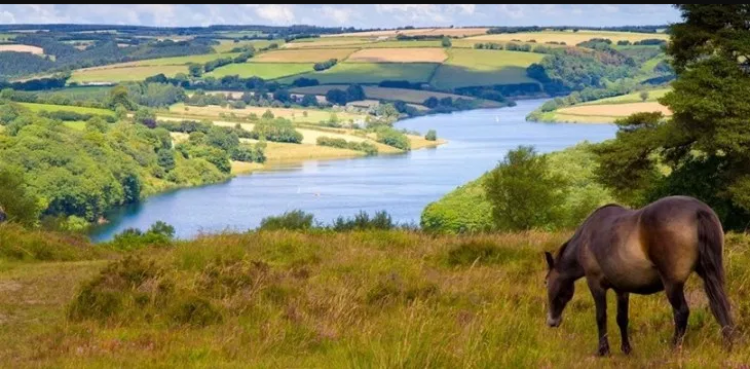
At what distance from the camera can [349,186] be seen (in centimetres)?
12456

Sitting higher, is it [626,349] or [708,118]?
[626,349]

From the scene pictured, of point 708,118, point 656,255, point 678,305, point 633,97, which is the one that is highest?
point 656,255

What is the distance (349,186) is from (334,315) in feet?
379

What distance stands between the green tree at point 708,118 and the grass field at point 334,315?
23.7m

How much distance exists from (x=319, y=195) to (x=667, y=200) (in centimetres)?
10550

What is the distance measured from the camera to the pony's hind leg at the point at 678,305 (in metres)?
7.28

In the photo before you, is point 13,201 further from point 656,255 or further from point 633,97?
point 633,97

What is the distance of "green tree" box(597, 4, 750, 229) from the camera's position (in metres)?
36.4

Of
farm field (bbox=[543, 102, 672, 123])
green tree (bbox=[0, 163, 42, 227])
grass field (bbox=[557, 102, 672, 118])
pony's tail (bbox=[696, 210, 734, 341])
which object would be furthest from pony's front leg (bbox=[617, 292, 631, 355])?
farm field (bbox=[543, 102, 672, 123])

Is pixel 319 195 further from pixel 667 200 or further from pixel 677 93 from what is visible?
pixel 667 200

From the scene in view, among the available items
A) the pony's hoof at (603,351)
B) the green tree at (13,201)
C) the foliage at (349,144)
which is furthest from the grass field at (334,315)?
the foliage at (349,144)

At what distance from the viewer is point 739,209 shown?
38406 mm

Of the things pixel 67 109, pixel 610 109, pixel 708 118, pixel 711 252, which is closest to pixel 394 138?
pixel 610 109

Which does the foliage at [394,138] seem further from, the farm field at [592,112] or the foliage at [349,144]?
the farm field at [592,112]
